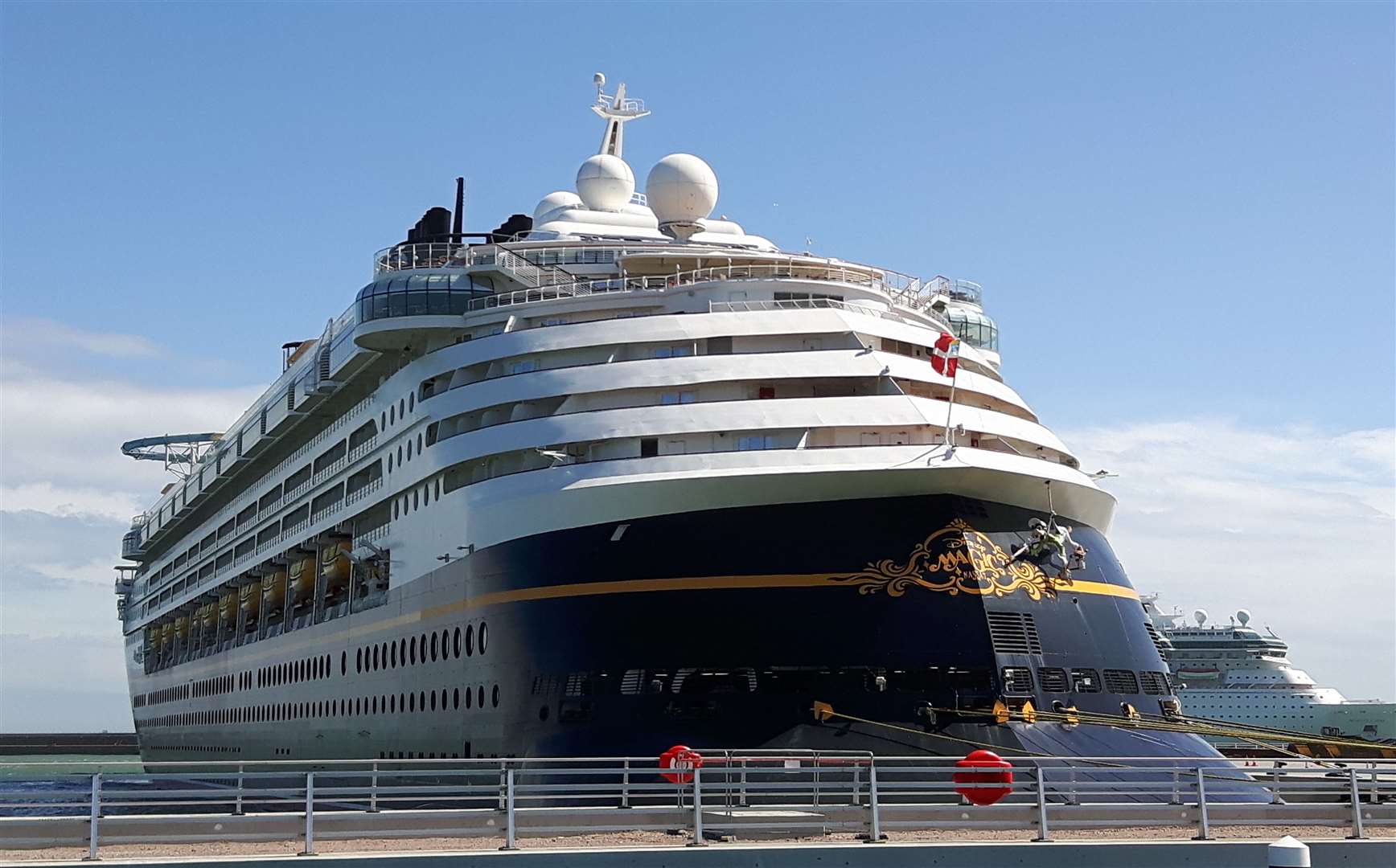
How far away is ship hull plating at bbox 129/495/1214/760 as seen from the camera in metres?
26.5

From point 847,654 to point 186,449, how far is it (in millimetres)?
62838

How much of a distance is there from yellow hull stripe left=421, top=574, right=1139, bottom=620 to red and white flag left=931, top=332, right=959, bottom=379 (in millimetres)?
4940

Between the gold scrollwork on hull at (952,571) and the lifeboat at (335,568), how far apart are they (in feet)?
69.7

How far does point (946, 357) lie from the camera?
30562mm

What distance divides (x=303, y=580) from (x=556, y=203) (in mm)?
15019

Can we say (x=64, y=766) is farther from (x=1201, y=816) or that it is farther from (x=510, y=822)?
(x=1201, y=816)

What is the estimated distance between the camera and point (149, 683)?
8175cm

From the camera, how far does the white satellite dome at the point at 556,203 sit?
4956 cm

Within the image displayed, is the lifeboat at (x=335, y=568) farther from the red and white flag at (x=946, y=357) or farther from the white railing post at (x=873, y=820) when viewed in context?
the white railing post at (x=873, y=820)

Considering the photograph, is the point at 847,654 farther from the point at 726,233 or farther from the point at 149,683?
the point at 149,683

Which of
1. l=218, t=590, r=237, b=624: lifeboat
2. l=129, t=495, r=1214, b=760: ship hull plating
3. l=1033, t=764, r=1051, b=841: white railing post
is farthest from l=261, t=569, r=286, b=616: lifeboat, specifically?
l=1033, t=764, r=1051, b=841: white railing post

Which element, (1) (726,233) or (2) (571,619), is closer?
(2) (571,619)

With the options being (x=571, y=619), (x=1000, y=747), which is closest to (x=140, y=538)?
(x=571, y=619)

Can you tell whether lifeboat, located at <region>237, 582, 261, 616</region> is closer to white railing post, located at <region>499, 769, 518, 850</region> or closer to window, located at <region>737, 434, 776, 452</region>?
window, located at <region>737, 434, 776, 452</region>
